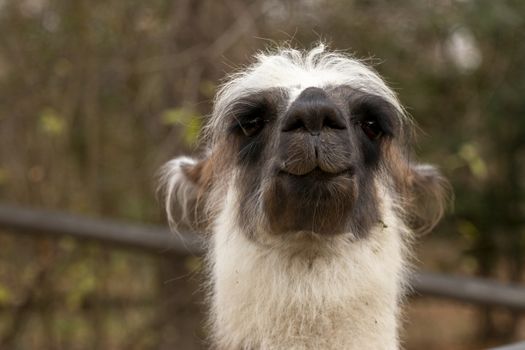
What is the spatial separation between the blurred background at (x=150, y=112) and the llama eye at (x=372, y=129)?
9.59ft

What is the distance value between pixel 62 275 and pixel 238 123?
461 centimetres

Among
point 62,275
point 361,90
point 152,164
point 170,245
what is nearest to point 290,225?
point 361,90

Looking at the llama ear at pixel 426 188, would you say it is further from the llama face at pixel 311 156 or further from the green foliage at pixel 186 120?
the green foliage at pixel 186 120

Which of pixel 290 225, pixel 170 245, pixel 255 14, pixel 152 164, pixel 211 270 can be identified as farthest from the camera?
pixel 152 164

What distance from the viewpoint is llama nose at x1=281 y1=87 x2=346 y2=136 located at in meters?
3.03

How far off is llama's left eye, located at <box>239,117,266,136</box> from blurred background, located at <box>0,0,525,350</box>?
2.87 meters

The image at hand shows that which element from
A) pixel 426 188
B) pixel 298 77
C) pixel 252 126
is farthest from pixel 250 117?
pixel 426 188

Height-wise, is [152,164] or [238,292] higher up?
[238,292]

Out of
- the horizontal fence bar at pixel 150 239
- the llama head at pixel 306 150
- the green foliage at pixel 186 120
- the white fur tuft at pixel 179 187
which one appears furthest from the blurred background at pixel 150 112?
the llama head at pixel 306 150

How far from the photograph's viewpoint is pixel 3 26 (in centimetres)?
749

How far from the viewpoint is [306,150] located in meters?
3.04

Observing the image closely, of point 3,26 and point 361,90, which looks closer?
point 361,90

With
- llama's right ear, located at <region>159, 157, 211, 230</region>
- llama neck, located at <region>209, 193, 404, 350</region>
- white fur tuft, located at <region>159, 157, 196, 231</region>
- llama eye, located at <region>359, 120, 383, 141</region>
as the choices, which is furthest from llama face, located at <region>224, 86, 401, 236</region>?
white fur tuft, located at <region>159, 157, 196, 231</region>

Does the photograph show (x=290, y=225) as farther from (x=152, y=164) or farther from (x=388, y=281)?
(x=152, y=164)
